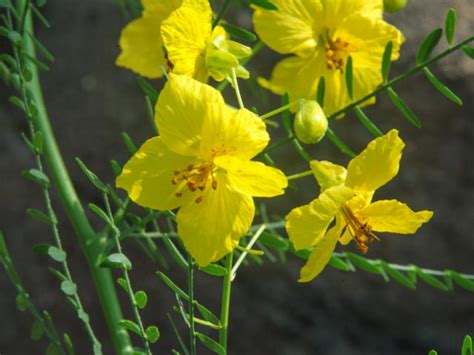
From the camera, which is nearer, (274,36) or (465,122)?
(274,36)

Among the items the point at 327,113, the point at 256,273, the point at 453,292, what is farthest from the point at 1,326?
the point at 327,113

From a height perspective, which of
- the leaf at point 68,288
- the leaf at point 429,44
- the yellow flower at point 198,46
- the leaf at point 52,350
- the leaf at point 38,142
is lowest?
the leaf at point 52,350

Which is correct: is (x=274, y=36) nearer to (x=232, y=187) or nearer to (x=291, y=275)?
(x=232, y=187)

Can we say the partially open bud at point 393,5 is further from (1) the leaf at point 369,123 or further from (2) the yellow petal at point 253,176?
(2) the yellow petal at point 253,176

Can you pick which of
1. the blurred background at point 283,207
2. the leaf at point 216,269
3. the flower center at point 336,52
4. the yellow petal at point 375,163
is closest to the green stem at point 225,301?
the leaf at point 216,269

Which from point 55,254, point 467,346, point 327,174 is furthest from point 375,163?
point 55,254

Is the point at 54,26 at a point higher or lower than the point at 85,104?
higher

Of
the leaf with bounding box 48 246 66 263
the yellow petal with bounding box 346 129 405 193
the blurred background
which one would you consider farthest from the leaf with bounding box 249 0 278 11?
the blurred background
